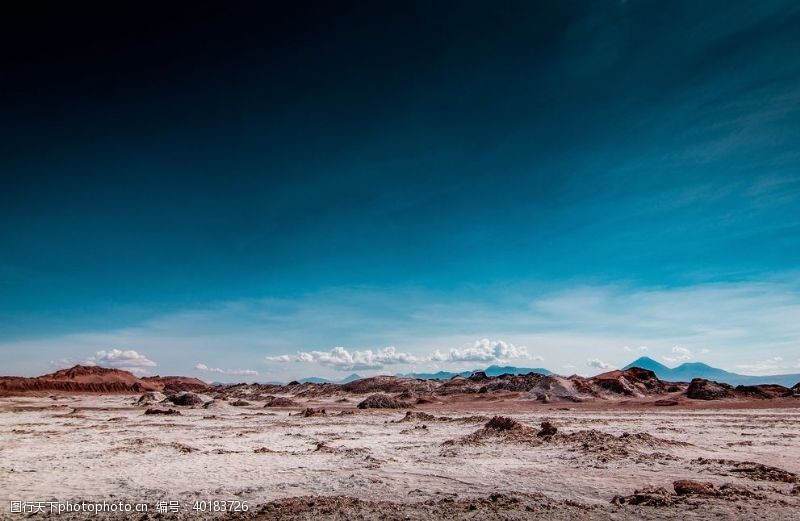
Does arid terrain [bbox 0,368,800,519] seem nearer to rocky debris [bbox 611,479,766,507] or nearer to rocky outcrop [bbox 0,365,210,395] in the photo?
rocky debris [bbox 611,479,766,507]

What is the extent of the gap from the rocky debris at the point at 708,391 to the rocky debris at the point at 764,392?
5.16 ft

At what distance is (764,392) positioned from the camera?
60.4 m

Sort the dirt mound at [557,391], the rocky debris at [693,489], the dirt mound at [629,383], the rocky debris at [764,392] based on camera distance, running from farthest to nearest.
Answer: the dirt mound at [629,383] → the dirt mound at [557,391] → the rocky debris at [764,392] → the rocky debris at [693,489]

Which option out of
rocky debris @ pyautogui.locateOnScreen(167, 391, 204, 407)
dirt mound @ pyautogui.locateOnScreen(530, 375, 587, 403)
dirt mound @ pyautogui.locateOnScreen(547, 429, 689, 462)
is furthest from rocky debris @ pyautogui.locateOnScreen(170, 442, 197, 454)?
dirt mound @ pyautogui.locateOnScreen(530, 375, 587, 403)

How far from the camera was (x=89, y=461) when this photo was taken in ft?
56.7

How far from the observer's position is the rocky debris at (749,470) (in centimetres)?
1310

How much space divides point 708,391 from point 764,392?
7836mm

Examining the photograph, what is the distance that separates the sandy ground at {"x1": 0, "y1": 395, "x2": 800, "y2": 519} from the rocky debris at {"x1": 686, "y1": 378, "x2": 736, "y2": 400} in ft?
124

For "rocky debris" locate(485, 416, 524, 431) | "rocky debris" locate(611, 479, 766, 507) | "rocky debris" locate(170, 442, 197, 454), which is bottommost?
"rocky debris" locate(170, 442, 197, 454)

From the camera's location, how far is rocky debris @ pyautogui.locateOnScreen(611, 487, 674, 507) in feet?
34.7

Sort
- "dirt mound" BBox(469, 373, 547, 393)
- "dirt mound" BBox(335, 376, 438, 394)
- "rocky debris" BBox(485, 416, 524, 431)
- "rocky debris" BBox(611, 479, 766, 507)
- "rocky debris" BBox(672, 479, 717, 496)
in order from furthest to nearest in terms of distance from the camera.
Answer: "dirt mound" BBox(335, 376, 438, 394) → "dirt mound" BBox(469, 373, 547, 393) → "rocky debris" BBox(485, 416, 524, 431) → "rocky debris" BBox(672, 479, 717, 496) → "rocky debris" BBox(611, 479, 766, 507)

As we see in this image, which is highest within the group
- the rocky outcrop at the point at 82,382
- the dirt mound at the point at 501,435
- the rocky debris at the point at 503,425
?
the rocky debris at the point at 503,425

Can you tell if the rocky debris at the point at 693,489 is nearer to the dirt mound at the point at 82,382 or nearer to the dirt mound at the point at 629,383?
the dirt mound at the point at 629,383

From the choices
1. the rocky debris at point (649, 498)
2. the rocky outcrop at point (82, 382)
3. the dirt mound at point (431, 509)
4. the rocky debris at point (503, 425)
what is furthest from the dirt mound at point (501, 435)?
the rocky outcrop at point (82, 382)
